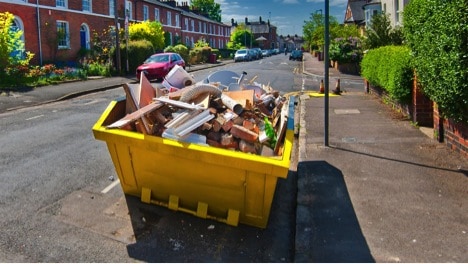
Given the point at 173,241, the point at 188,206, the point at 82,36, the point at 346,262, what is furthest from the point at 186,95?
the point at 82,36

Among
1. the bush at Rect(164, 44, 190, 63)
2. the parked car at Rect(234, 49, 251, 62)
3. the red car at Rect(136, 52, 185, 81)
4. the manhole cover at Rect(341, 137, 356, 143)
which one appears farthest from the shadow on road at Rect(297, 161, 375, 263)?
the parked car at Rect(234, 49, 251, 62)

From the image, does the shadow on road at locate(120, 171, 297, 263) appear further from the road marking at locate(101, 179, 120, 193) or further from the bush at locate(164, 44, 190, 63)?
the bush at locate(164, 44, 190, 63)

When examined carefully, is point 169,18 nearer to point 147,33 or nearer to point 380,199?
point 147,33

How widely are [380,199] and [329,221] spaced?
91 centimetres

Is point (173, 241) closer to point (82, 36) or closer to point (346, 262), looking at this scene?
point (346, 262)

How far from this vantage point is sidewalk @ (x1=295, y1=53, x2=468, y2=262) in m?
3.89

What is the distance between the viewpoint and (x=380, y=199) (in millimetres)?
5031

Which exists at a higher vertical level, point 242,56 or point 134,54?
point 242,56

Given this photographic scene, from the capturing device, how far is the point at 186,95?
486 cm

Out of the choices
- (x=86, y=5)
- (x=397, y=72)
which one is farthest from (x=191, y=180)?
(x=86, y=5)

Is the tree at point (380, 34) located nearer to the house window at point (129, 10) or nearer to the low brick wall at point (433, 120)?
the low brick wall at point (433, 120)

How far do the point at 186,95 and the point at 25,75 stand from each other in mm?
16827

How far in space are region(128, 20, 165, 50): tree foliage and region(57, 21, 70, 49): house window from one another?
4.52m

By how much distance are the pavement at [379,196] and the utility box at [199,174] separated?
69 centimetres
